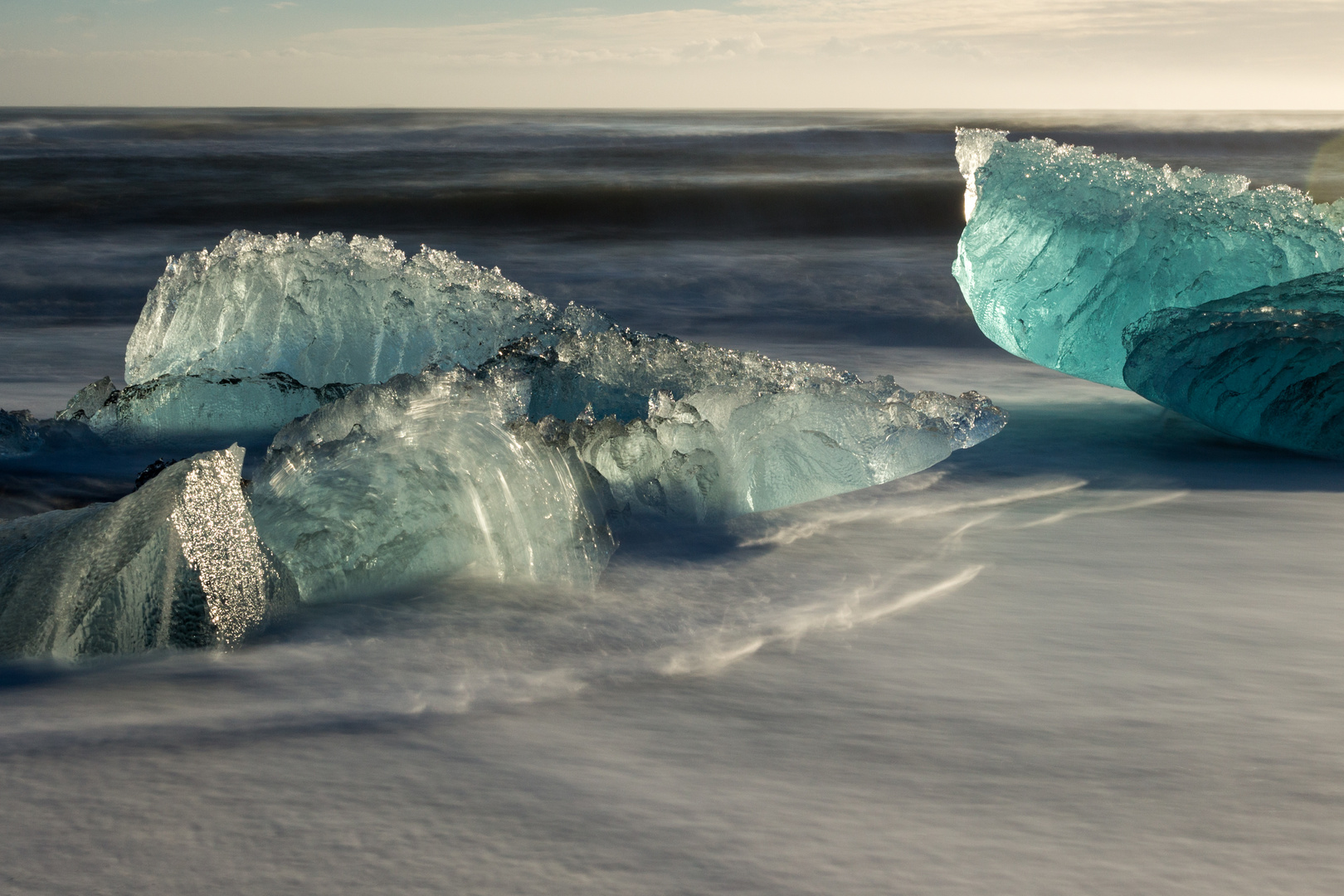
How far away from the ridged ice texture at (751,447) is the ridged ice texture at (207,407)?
42.2 inches

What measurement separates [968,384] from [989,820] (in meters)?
2.96

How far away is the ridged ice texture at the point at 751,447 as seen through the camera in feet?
7.80

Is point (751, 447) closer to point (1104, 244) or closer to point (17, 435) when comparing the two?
point (1104, 244)

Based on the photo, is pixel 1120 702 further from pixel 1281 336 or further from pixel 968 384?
pixel 968 384

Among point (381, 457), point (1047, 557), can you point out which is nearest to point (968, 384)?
point (1047, 557)

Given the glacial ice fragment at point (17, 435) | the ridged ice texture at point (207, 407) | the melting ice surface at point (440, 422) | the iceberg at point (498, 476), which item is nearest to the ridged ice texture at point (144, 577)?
the melting ice surface at point (440, 422)

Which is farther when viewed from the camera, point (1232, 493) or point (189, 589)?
point (1232, 493)

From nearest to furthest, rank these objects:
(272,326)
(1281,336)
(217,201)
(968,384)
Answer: (1281,336), (272,326), (968,384), (217,201)

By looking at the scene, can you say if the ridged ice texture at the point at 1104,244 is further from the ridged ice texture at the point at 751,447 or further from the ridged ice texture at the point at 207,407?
the ridged ice texture at the point at 207,407

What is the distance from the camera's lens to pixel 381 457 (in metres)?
2.06

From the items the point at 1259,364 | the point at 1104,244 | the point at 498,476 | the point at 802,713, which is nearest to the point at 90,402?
the point at 498,476

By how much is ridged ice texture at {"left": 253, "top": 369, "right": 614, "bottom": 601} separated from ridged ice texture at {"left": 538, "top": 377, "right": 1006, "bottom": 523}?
129mm

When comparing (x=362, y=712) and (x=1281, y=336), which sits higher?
(x=1281, y=336)

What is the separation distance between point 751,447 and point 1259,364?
50.6 inches
